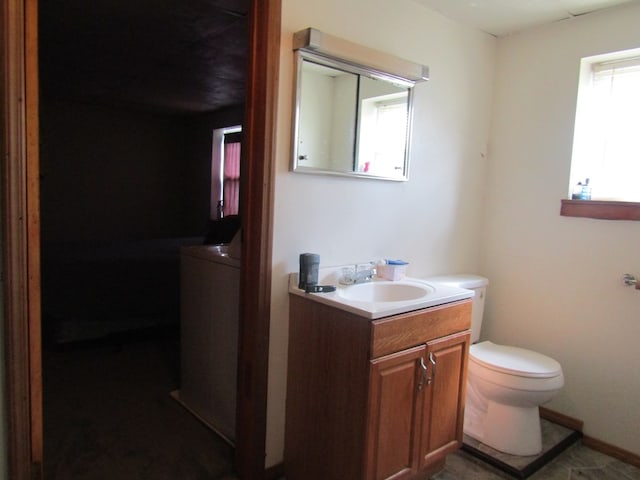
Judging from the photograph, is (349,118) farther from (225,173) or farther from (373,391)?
(225,173)

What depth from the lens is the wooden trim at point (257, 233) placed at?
172cm

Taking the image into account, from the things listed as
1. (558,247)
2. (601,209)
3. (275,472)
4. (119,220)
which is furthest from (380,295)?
(119,220)

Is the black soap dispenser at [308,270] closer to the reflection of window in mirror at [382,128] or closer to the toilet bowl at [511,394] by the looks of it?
the reflection of window in mirror at [382,128]

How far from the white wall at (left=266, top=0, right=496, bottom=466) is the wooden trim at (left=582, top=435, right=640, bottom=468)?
3.62 ft

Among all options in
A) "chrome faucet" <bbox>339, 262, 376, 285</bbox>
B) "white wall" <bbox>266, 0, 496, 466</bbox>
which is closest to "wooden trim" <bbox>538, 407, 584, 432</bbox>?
"white wall" <bbox>266, 0, 496, 466</bbox>

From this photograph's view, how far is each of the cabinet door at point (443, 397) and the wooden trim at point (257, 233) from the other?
0.68 m

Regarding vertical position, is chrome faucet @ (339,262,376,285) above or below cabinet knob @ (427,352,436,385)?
above

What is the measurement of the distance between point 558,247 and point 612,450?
1.07 m

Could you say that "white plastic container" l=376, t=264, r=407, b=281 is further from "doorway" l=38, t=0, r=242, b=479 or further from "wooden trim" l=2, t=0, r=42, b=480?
"wooden trim" l=2, t=0, r=42, b=480

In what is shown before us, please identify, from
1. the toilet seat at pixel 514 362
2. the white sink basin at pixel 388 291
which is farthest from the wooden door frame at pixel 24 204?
the toilet seat at pixel 514 362

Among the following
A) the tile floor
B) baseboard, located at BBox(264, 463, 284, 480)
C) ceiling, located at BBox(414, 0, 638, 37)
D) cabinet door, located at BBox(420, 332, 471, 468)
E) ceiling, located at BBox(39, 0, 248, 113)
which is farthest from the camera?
ceiling, located at BBox(39, 0, 248, 113)

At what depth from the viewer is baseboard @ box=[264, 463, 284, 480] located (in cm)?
194

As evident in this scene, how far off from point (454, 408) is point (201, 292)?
4.49 feet

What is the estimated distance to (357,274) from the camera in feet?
6.64
